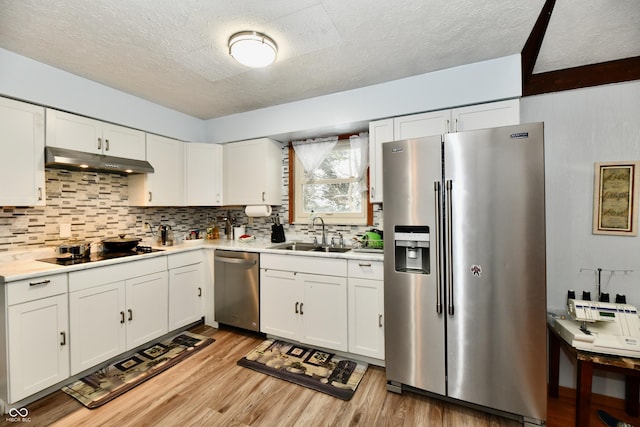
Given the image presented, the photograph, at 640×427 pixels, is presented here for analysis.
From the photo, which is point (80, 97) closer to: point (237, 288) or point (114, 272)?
point (114, 272)

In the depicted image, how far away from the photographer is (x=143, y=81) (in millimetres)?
2502

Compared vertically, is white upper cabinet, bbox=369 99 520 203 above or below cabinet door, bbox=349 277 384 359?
above

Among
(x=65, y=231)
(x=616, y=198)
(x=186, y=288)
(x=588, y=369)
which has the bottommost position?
(x=588, y=369)

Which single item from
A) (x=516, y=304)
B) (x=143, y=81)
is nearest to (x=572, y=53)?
(x=516, y=304)

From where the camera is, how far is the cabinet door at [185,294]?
286 centimetres

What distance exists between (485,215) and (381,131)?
1239 mm

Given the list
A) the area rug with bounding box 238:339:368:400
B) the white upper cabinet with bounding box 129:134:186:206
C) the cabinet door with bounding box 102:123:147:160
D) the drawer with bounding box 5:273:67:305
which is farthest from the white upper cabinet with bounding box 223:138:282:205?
the drawer with bounding box 5:273:67:305

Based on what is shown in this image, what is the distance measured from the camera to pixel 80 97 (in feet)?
7.84

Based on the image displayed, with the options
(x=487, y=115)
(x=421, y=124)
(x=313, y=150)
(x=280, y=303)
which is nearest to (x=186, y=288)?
(x=280, y=303)

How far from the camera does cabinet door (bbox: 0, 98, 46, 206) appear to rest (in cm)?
199

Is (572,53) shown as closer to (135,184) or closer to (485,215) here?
(485,215)

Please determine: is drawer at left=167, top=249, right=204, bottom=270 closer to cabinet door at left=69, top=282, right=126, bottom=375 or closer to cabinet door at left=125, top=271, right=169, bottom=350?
cabinet door at left=125, top=271, right=169, bottom=350

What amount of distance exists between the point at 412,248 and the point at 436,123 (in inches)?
44.5

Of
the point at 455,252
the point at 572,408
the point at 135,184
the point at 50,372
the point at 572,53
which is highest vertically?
the point at 572,53
